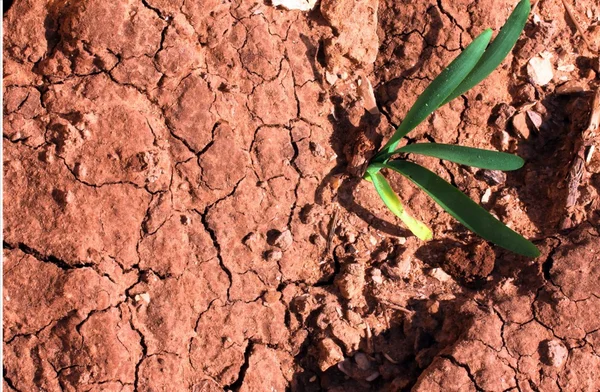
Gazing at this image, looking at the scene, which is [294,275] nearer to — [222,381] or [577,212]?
[222,381]

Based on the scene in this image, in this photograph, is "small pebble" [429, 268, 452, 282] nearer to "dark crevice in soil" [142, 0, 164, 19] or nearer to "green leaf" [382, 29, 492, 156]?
"green leaf" [382, 29, 492, 156]

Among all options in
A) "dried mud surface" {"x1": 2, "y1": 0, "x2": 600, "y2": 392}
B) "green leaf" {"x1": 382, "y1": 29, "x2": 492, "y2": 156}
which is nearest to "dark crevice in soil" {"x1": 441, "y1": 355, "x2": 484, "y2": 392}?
"dried mud surface" {"x1": 2, "y1": 0, "x2": 600, "y2": 392}

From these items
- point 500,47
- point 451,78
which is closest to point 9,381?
point 451,78

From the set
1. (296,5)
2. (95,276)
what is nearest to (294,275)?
(95,276)

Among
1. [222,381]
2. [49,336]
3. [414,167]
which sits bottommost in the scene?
[49,336]

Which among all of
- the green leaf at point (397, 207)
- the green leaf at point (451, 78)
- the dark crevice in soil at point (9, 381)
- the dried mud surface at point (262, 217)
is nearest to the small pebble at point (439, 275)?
the dried mud surface at point (262, 217)

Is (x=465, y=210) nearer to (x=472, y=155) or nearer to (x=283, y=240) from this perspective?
(x=472, y=155)
